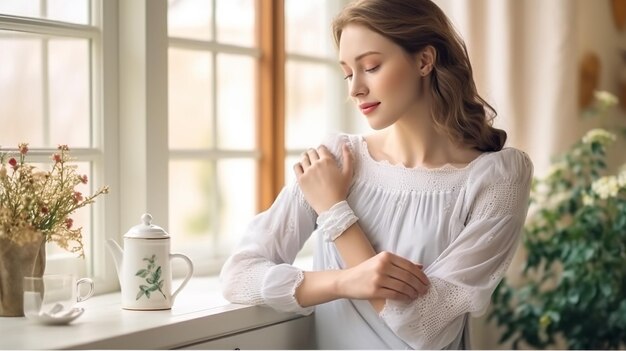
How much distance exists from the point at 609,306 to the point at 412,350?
137 centimetres

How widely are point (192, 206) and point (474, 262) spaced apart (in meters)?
1.08

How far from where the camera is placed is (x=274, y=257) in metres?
2.18

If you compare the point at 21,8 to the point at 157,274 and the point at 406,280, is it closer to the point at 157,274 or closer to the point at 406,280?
the point at 157,274

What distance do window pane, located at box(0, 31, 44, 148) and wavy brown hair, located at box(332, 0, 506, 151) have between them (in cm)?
71

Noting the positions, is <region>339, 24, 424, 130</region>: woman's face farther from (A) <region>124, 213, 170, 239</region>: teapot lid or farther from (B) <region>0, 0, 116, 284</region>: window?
(B) <region>0, 0, 116, 284</region>: window

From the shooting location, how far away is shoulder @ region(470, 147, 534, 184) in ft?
6.95

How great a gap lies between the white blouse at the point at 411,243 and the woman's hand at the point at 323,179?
47mm

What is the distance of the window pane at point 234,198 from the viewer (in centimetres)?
290

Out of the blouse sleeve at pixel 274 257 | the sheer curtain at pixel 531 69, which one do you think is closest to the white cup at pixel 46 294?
the blouse sleeve at pixel 274 257

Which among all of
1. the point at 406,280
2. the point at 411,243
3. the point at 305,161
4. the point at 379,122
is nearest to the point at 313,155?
the point at 305,161

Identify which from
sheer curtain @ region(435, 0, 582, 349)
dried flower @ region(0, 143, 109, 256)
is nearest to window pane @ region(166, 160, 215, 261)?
dried flower @ region(0, 143, 109, 256)

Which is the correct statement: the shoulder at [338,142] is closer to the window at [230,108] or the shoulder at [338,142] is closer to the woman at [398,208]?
the woman at [398,208]

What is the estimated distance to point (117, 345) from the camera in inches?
67.1

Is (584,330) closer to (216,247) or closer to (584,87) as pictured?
(584,87)
